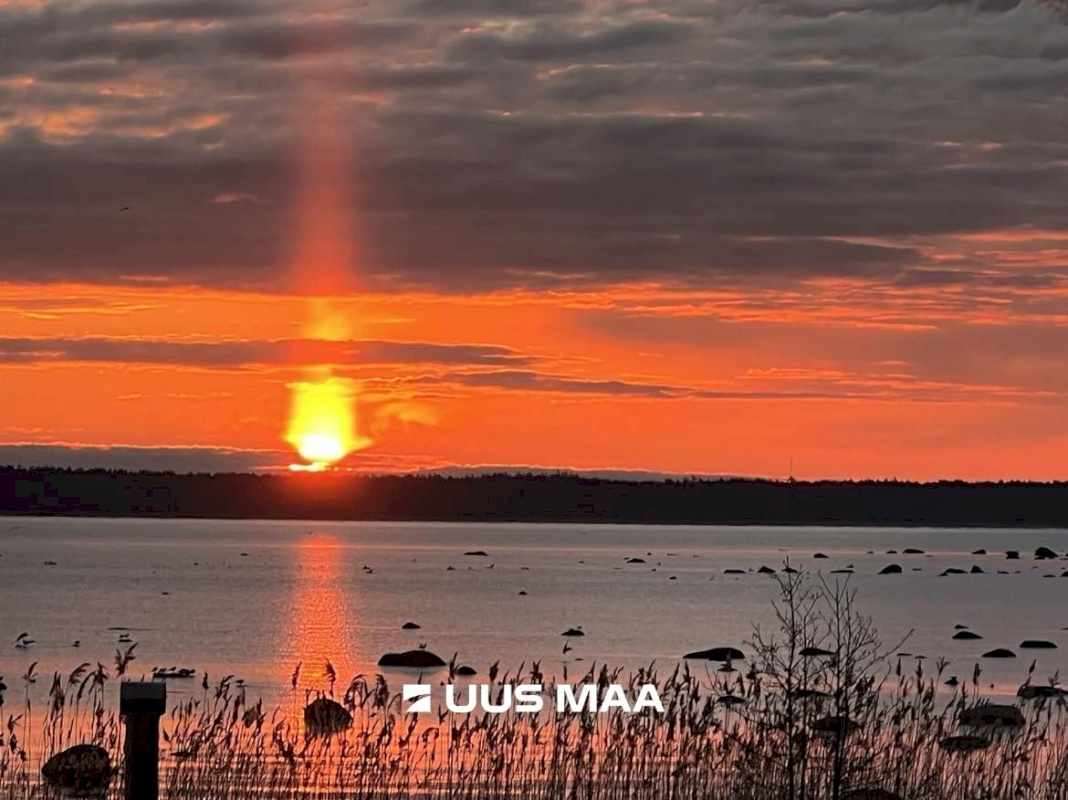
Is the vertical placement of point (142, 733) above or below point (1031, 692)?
above

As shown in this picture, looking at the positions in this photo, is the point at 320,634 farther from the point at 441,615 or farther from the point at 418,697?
the point at 418,697

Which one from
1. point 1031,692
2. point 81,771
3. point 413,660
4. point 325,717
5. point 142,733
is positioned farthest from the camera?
point 413,660

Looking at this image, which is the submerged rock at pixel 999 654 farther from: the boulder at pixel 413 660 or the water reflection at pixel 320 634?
the water reflection at pixel 320 634

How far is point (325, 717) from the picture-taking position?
3316cm

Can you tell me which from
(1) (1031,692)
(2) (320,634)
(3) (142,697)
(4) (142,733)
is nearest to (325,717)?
(1) (1031,692)

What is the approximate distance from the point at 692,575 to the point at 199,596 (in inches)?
2671

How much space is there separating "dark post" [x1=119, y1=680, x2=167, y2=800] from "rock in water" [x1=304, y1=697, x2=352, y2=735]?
16831 millimetres

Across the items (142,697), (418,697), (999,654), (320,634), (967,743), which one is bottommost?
(999,654)

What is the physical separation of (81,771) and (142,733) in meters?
10.4

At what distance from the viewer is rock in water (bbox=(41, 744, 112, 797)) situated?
21.9 metres

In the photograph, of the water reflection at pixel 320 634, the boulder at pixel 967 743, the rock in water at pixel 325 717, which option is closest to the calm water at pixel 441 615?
the water reflection at pixel 320 634

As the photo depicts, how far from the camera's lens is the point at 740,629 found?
332ft

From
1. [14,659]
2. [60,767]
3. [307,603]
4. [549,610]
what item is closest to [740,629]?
[549,610]

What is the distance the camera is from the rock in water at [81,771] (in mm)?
21891
